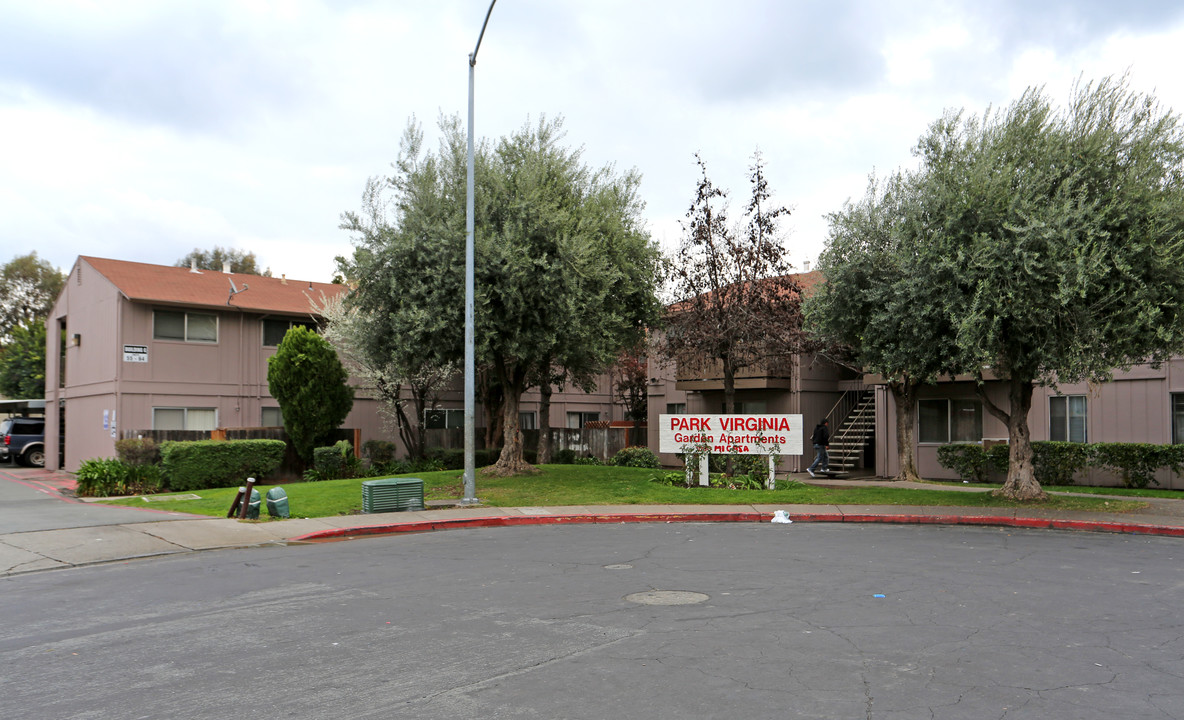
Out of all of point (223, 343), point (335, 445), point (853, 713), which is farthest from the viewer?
point (223, 343)

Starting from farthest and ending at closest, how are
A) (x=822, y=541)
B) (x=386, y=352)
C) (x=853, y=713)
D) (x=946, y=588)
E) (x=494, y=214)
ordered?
(x=386, y=352), (x=494, y=214), (x=822, y=541), (x=946, y=588), (x=853, y=713)

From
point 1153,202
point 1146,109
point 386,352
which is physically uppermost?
point 1146,109

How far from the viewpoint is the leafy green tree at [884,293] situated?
16094 mm

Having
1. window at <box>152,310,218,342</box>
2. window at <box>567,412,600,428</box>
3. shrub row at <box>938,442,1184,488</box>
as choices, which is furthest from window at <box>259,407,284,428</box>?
shrub row at <box>938,442,1184,488</box>

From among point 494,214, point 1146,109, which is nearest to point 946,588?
point 1146,109

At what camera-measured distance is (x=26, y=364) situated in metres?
50.9

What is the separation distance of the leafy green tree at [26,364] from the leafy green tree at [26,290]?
6677 millimetres

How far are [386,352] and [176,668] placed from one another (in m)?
15.7

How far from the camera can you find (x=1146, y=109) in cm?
1506

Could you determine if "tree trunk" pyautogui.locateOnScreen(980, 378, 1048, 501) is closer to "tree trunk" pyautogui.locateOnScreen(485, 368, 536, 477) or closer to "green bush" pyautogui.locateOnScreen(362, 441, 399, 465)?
"tree trunk" pyautogui.locateOnScreen(485, 368, 536, 477)

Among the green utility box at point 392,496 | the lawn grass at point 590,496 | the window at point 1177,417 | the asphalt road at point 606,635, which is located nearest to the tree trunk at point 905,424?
the lawn grass at point 590,496

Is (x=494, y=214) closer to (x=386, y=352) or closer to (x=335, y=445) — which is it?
(x=386, y=352)

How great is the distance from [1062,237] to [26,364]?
184ft

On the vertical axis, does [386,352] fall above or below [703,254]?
below
